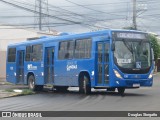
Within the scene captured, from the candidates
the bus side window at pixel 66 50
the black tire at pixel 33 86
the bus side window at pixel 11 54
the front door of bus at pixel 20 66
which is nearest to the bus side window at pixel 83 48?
the bus side window at pixel 66 50

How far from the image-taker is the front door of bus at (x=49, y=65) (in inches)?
1032

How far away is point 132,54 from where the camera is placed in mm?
21594

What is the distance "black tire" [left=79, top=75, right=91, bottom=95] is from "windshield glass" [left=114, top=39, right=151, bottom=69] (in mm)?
2096

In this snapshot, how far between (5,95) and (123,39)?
6.40 meters

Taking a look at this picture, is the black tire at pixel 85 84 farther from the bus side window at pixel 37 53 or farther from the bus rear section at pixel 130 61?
the bus side window at pixel 37 53

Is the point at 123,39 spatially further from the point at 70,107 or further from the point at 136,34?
the point at 70,107

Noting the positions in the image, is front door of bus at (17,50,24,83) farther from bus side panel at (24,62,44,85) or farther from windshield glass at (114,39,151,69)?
windshield glass at (114,39,151,69)

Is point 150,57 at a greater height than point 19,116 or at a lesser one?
greater

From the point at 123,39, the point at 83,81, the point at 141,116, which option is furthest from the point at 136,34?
the point at 141,116

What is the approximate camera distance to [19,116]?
1394 centimetres

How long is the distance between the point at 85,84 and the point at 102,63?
1.50 metres

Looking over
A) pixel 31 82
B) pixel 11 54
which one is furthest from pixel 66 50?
pixel 11 54

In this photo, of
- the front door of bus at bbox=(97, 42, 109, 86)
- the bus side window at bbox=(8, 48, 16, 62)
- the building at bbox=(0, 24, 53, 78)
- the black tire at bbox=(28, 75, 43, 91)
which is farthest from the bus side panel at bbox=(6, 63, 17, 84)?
the building at bbox=(0, 24, 53, 78)

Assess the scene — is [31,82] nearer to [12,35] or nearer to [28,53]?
[28,53]
